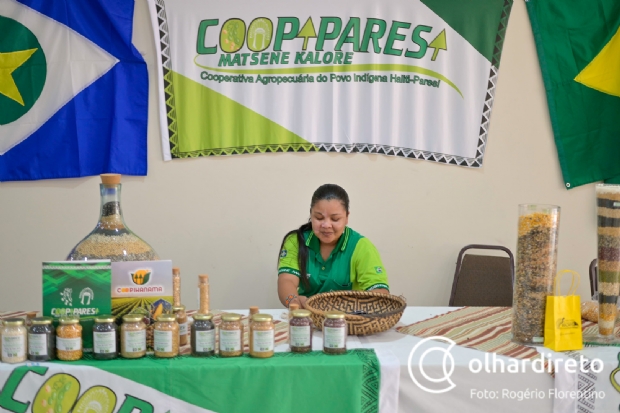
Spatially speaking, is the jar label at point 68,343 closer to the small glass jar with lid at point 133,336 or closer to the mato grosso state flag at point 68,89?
the small glass jar with lid at point 133,336

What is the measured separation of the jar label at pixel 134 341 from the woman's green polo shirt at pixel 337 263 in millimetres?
1019

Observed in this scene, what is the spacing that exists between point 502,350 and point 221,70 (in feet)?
6.99

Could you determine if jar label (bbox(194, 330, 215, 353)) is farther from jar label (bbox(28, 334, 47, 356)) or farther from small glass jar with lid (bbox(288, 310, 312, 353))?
jar label (bbox(28, 334, 47, 356))

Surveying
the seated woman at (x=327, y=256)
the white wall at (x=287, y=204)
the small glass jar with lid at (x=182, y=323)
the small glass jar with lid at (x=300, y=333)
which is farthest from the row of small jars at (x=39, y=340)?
the white wall at (x=287, y=204)

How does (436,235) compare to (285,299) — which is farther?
(436,235)

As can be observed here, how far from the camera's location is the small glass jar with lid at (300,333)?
61.7 inches

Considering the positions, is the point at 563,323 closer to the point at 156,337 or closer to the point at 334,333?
the point at 334,333

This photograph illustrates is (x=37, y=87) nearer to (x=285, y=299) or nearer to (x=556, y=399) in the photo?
(x=285, y=299)

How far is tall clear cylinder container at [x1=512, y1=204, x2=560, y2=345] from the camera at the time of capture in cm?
168

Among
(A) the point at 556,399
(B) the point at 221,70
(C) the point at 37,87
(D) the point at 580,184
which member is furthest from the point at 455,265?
(C) the point at 37,87

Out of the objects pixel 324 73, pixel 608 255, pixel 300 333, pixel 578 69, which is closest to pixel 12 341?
pixel 300 333

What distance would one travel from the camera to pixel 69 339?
58.0 inches

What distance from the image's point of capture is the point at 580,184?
11.0 ft

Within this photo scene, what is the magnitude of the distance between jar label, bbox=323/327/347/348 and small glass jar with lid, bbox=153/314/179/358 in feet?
1.20
